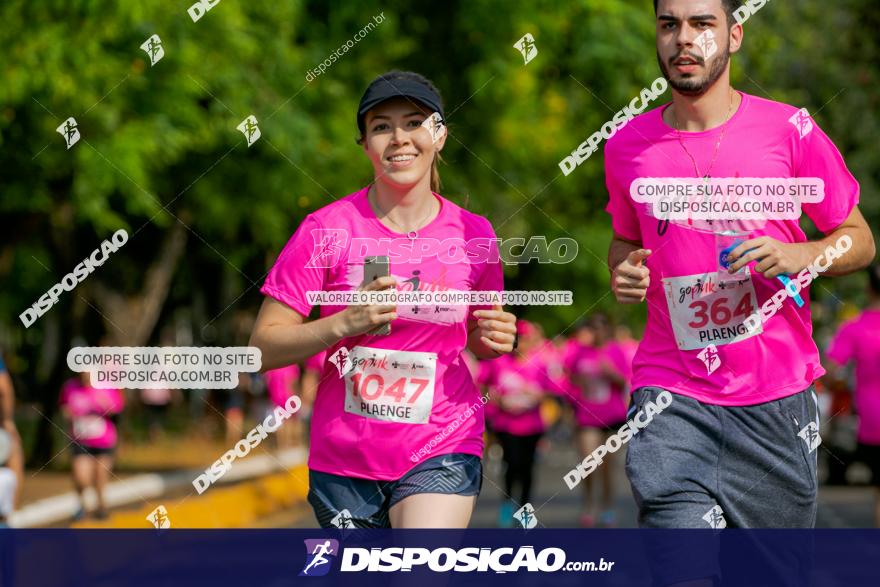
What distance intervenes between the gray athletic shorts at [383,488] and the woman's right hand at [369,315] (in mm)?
457

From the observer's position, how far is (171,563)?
546cm

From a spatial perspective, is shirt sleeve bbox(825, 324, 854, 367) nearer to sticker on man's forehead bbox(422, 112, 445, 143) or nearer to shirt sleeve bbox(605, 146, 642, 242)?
shirt sleeve bbox(605, 146, 642, 242)

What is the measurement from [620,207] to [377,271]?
Result: 0.80m

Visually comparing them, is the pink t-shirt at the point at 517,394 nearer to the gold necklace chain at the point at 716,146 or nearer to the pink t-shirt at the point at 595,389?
the pink t-shirt at the point at 595,389

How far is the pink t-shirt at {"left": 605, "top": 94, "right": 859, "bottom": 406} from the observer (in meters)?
4.59

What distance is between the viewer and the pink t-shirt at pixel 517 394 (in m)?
13.4

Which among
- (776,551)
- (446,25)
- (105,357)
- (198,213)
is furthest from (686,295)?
(198,213)

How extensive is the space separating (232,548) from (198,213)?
40.4 ft

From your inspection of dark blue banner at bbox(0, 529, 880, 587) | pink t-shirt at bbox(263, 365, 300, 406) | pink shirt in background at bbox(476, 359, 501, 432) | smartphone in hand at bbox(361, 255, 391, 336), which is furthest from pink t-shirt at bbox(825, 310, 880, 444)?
pink t-shirt at bbox(263, 365, 300, 406)

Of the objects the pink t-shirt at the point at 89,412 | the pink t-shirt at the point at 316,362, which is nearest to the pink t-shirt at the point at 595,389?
the pink t-shirt at the point at 316,362

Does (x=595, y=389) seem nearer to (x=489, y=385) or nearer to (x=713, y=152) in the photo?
(x=489, y=385)

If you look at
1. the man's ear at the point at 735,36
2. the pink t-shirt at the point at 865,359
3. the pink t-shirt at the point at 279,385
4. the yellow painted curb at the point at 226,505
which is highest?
the pink t-shirt at the point at 279,385

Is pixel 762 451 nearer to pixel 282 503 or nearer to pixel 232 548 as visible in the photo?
pixel 232 548

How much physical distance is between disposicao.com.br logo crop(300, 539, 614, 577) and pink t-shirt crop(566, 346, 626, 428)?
8897 mm
